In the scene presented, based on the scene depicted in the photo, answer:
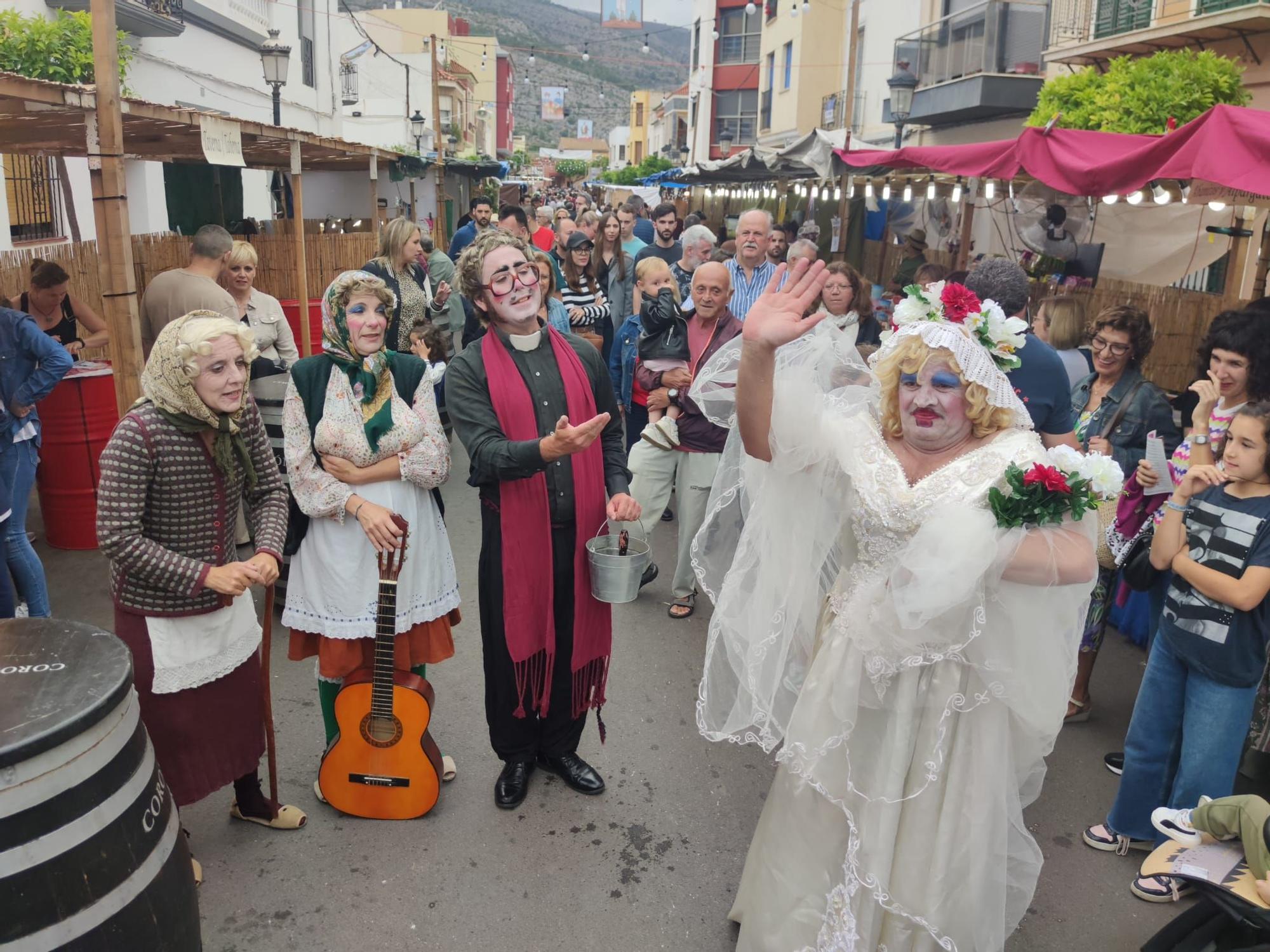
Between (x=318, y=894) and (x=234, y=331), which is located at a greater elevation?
(x=234, y=331)

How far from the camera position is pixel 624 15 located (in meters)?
37.7

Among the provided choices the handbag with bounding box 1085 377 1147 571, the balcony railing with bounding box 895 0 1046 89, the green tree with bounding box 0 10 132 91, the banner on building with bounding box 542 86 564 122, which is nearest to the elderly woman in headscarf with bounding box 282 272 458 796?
the handbag with bounding box 1085 377 1147 571

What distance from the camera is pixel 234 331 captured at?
2965 millimetres

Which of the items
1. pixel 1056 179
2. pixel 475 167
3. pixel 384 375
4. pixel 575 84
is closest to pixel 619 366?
pixel 1056 179

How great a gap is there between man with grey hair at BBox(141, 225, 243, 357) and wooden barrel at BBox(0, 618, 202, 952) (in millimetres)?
3820

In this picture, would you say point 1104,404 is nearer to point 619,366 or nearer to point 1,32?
point 619,366

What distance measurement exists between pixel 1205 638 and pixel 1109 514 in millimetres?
1122

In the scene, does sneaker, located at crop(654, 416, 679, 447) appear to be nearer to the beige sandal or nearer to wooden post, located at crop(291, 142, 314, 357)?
the beige sandal

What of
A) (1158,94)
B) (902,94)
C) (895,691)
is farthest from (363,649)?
(902,94)

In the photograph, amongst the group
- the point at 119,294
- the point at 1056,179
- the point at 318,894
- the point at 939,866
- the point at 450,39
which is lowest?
the point at 318,894

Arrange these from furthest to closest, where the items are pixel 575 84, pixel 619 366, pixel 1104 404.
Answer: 1. pixel 575 84
2. pixel 619 366
3. pixel 1104 404

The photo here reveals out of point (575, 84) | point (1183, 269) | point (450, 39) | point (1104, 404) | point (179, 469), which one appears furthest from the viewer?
point (575, 84)

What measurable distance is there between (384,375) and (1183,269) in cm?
737

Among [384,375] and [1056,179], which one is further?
[1056,179]
